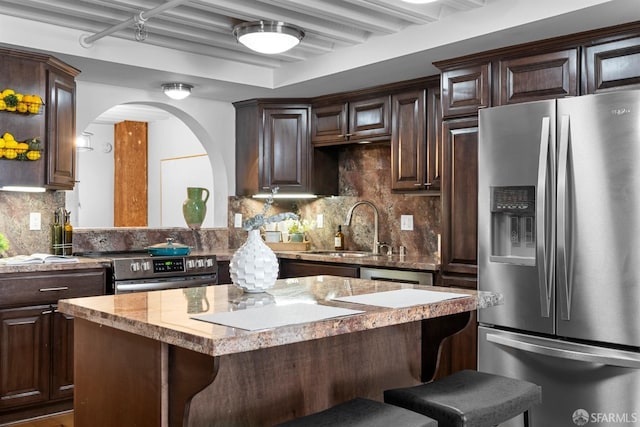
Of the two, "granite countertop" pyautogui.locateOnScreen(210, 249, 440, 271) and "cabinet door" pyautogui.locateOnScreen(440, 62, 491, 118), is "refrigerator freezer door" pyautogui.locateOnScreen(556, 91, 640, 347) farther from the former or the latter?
"granite countertop" pyautogui.locateOnScreen(210, 249, 440, 271)

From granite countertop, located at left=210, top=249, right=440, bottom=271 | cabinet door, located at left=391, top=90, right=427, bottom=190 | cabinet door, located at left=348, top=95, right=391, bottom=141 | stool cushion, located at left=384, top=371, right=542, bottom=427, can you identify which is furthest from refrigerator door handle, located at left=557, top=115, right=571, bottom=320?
cabinet door, located at left=348, top=95, right=391, bottom=141

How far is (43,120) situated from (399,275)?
2.51 meters

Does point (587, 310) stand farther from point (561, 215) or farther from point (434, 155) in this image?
point (434, 155)

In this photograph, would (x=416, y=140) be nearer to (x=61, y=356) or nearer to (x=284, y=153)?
(x=284, y=153)

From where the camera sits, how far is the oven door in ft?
13.6

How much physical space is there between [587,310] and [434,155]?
5.21ft

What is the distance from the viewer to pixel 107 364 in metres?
A: 2.11

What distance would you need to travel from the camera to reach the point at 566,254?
10.4ft

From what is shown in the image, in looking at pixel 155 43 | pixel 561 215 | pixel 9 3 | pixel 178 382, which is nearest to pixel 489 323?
pixel 561 215

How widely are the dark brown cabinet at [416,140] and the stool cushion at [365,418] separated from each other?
263 cm

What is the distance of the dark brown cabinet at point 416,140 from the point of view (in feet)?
14.2

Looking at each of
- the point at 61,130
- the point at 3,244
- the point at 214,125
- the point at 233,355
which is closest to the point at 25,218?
the point at 3,244

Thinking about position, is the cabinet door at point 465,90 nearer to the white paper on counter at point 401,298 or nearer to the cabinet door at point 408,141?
the cabinet door at point 408,141

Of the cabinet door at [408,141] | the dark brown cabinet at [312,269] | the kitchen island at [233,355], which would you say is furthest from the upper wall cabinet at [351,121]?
the kitchen island at [233,355]
